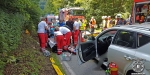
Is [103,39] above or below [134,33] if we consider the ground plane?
below

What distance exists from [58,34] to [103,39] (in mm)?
3771

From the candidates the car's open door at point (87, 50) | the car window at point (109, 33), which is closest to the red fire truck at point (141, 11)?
the car window at point (109, 33)

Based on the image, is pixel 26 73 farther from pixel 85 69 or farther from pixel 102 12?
pixel 102 12

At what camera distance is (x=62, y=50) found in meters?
11.9

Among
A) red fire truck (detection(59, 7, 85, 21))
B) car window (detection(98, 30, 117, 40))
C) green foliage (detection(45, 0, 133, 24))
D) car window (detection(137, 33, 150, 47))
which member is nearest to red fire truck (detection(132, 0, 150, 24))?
car window (detection(98, 30, 117, 40))

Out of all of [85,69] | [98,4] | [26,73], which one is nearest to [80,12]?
[98,4]

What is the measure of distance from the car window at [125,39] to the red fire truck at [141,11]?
15.0 feet

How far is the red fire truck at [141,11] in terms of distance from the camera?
10.7 metres

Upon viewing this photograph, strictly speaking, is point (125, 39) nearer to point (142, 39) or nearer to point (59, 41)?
point (142, 39)

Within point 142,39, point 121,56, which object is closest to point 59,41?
point 121,56

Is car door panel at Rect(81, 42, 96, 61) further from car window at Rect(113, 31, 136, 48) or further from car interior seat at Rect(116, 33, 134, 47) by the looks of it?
car interior seat at Rect(116, 33, 134, 47)

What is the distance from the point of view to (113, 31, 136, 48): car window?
573 cm

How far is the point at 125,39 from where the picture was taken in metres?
6.08

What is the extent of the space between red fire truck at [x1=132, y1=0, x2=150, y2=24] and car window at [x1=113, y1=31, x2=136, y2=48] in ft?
15.0
